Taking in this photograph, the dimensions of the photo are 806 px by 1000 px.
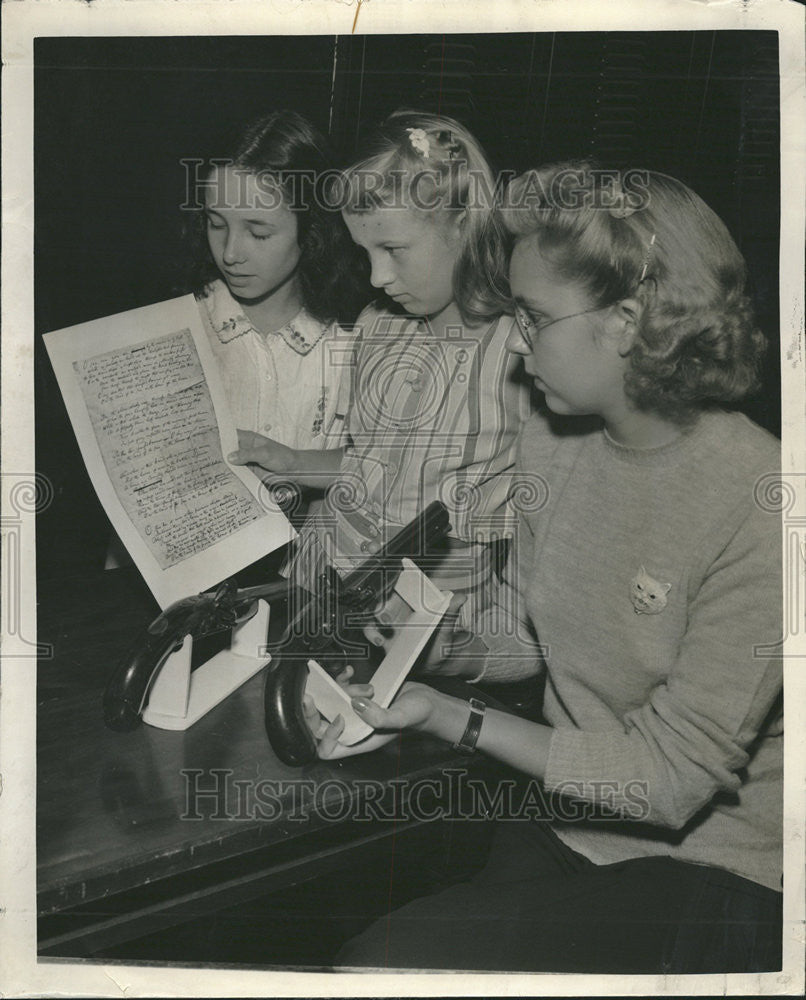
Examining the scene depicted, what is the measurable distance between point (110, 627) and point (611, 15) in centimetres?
89

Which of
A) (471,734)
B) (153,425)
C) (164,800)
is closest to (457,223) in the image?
(153,425)

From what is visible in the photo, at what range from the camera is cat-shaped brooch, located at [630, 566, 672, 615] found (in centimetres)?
96

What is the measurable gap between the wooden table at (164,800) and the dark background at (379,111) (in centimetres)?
15

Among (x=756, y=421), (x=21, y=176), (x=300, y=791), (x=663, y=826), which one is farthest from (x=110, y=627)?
(x=756, y=421)

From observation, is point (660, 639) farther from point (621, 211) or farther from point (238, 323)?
point (238, 323)

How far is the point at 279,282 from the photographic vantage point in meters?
1.03

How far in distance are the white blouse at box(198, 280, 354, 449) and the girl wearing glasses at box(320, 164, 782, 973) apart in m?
0.21

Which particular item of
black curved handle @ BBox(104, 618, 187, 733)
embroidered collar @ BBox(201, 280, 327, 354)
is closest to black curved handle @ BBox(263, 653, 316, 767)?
black curved handle @ BBox(104, 618, 187, 733)

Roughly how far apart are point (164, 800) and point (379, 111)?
0.77m

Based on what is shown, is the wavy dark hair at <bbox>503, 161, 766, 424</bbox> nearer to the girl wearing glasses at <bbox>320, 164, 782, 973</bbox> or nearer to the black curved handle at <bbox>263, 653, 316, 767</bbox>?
the girl wearing glasses at <bbox>320, 164, 782, 973</bbox>

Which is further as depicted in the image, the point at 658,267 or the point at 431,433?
the point at 431,433

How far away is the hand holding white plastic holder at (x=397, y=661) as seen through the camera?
1.00 m

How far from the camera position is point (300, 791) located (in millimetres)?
966

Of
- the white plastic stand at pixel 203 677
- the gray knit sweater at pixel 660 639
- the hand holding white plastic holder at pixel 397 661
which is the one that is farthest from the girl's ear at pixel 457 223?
the white plastic stand at pixel 203 677
